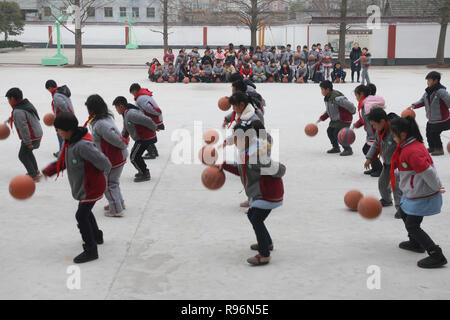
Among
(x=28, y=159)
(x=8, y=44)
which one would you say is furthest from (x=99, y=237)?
(x=8, y=44)

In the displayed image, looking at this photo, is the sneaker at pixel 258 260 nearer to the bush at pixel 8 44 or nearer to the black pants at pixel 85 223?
the black pants at pixel 85 223

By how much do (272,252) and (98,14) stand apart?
7372 centimetres

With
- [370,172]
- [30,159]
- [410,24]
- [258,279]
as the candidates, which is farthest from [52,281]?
[410,24]

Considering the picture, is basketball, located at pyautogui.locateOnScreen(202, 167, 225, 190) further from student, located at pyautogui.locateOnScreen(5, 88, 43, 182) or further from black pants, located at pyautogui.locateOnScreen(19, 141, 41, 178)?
black pants, located at pyautogui.locateOnScreen(19, 141, 41, 178)

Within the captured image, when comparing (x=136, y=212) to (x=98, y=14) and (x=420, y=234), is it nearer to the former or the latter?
(x=420, y=234)

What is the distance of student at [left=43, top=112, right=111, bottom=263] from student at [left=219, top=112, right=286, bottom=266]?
4.20ft

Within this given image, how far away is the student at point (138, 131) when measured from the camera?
8844 millimetres

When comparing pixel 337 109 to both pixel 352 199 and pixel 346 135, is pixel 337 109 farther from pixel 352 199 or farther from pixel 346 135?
pixel 352 199

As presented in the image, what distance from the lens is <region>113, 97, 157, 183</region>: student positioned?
8844 millimetres

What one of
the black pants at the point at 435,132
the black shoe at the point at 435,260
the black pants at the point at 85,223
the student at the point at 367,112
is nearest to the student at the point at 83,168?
the black pants at the point at 85,223

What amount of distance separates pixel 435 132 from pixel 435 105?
544 millimetres

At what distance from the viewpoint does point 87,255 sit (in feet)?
19.8

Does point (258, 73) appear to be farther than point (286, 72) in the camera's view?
No
